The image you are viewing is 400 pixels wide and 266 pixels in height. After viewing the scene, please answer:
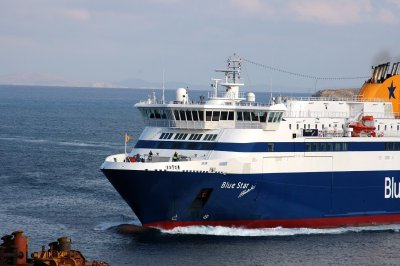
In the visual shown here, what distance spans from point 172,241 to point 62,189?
17.5 metres

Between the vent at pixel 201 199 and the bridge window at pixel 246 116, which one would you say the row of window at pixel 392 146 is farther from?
the vent at pixel 201 199

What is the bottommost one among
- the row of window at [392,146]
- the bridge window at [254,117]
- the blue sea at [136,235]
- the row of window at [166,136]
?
the blue sea at [136,235]

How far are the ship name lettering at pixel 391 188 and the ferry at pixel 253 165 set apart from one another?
0.07m

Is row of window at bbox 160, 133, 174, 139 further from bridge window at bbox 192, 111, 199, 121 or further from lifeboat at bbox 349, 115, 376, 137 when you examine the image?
lifeboat at bbox 349, 115, 376, 137

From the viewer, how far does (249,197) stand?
4653cm

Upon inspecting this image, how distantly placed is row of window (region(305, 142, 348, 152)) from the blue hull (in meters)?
1.36

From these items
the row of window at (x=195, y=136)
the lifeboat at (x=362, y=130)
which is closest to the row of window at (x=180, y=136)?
the row of window at (x=195, y=136)

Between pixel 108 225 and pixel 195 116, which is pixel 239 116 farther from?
pixel 108 225

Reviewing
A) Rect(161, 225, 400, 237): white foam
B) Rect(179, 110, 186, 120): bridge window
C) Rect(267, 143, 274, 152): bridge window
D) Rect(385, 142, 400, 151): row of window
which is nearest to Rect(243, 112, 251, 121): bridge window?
Rect(267, 143, 274, 152): bridge window

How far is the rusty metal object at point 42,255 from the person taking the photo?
28.3 metres

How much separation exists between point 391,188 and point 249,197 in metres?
9.99

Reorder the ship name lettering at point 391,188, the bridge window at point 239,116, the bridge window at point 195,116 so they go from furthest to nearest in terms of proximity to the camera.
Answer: the ship name lettering at point 391,188, the bridge window at point 239,116, the bridge window at point 195,116

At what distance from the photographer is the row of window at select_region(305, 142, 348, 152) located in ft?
160

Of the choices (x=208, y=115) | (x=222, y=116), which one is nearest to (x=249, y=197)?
(x=222, y=116)
